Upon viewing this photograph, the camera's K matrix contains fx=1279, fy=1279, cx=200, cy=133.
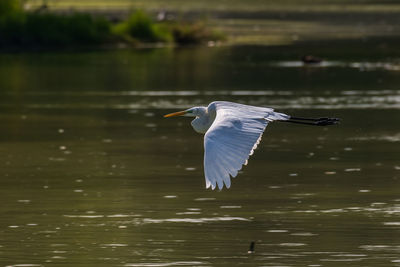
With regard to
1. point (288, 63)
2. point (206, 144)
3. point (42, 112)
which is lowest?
point (206, 144)

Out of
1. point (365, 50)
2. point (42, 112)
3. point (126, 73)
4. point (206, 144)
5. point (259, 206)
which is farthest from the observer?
point (365, 50)

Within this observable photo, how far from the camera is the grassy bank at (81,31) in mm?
46781

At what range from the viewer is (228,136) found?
28.5 ft

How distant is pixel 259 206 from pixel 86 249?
2.64 meters

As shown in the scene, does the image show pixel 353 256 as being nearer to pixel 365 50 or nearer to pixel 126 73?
pixel 126 73

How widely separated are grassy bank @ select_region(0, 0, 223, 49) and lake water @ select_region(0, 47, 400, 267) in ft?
54.1

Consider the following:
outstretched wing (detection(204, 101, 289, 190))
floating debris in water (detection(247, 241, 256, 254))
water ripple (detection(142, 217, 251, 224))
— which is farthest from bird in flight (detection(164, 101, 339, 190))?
water ripple (detection(142, 217, 251, 224))

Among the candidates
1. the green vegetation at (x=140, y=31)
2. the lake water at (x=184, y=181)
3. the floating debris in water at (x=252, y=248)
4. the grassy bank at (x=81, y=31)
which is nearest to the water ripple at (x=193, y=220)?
the lake water at (x=184, y=181)

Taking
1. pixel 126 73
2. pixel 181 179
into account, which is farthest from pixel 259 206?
pixel 126 73

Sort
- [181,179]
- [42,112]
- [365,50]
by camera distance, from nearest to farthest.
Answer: [181,179] < [42,112] < [365,50]

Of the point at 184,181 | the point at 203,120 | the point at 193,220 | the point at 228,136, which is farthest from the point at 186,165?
the point at 228,136

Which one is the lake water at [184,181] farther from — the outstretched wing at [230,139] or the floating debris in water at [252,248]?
the outstretched wing at [230,139]

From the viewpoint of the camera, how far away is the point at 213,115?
35.0ft

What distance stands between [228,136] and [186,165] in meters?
7.56
